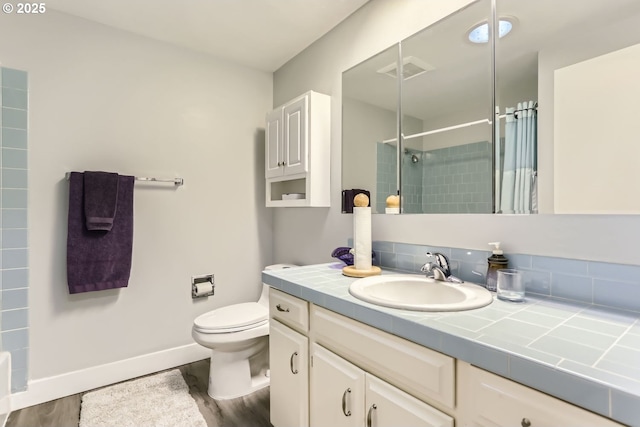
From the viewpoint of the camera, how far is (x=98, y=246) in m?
1.96

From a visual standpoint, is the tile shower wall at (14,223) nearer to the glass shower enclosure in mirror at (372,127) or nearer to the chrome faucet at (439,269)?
the glass shower enclosure in mirror at (372,127)

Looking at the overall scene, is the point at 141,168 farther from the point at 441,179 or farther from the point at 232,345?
the point at 441,179

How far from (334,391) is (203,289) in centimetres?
155

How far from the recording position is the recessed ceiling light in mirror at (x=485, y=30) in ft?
4.16

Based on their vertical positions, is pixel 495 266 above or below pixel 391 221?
below

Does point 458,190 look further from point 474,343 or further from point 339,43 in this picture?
point 339,43

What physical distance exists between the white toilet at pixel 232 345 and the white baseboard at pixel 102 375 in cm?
51

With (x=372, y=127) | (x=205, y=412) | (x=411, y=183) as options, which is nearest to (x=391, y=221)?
(x=411, y=183)

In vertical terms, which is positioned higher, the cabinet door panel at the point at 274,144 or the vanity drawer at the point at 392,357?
the cabinet door panel at the point at 274,144

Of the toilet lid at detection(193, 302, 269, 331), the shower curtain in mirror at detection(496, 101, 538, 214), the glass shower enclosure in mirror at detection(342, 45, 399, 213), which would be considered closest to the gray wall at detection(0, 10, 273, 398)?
the toilet lid at detection(193, 302, 269, 331)

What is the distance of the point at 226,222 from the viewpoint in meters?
2.49

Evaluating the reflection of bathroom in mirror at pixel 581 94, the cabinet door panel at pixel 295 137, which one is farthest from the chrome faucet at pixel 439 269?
the cabinet door panel at pixel 295 137

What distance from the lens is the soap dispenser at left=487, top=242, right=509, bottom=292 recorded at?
3.89 feet

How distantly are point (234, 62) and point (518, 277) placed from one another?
2441 mm
